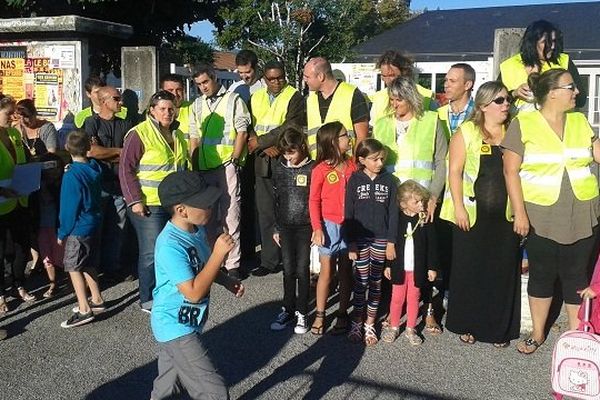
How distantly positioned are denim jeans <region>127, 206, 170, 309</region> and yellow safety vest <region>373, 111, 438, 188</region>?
79.5 inches

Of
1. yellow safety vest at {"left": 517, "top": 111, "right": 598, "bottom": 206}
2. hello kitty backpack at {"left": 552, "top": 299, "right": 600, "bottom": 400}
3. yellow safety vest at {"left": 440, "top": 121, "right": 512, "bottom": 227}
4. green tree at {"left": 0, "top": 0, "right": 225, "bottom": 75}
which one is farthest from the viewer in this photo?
green tree at {"left": 0, "top": 0, "right": 225, "bottom": 75}

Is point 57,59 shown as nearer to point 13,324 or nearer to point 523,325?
point 13,324

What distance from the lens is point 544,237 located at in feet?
15.3

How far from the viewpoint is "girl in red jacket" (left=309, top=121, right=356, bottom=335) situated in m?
5.05

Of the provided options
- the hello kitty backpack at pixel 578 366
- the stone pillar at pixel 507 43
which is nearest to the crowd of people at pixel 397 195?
the stone pillar at pixel 507 43

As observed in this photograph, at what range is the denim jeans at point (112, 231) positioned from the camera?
6.63 metres

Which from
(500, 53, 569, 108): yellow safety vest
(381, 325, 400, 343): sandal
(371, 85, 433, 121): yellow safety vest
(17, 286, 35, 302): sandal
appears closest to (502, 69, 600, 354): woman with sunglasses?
(500, 53, 569, 108): yellow safety vest

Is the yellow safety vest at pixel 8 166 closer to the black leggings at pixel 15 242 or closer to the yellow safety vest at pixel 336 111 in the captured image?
the black leggings at pixel 15 242

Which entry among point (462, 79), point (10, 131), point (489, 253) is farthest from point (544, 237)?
point (10, 131)

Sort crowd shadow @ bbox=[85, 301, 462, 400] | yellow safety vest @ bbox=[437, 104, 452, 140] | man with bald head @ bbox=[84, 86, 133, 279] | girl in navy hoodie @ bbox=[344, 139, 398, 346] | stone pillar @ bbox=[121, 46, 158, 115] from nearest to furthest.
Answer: crowd shadow @ bbox=[85, 301, 462, 400] → girl in navy hoodie @ bbox=[344, 139, 398, 346] → yellow safety vest @ bbox=[437, 104, 452, 140] → man with bald head @ bbox=[84, 86, 133, 279] → stone pillar @ bbox=[121, 46, 158, 115]

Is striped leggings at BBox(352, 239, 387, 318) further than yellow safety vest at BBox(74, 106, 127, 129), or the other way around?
yellow safety vest at BBox(74, 106, 127, 129)

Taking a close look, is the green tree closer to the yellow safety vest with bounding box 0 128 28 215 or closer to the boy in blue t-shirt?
the yellow safety vest with bounding box 0 128 28 215

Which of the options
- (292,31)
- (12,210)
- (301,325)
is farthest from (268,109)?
(292,31)

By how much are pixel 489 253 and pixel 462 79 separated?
1480 millimetres
